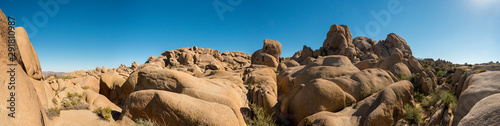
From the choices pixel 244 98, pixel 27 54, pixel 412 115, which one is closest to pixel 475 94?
pixel 412 115

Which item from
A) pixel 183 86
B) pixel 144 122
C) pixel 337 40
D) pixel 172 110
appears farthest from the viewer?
pixel 337 40

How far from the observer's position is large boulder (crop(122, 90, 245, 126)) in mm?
7125

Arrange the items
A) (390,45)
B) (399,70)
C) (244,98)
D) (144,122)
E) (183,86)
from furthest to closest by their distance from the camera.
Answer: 1. (390,45)
2. (399,70)
3. (244,98)
4. (183,86)
5. (144,122)

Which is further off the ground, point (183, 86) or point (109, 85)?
point (183, 86)

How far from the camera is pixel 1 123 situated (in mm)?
3701

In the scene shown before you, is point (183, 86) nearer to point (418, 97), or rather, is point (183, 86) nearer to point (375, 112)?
point (375, 112)

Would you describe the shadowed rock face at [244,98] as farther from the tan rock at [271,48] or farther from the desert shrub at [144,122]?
the tan rock at [271,48]

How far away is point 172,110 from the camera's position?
284 inches

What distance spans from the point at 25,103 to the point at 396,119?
42.8 ft

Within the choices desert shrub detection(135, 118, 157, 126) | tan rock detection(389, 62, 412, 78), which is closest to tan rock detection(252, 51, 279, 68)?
tan rock detection(389, 62, 412, 78)

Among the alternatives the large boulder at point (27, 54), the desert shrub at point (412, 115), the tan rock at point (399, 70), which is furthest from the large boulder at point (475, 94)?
the large boulder at point (27, 54)

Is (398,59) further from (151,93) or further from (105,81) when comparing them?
(105,81)

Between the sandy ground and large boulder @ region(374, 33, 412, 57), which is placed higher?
large boulder @ region(374, 33, 412, 57)

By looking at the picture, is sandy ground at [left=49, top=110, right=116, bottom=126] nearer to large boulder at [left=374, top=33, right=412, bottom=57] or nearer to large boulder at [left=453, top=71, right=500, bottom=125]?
large boulder at [left=453, top=71, right=500, bottom=125]
